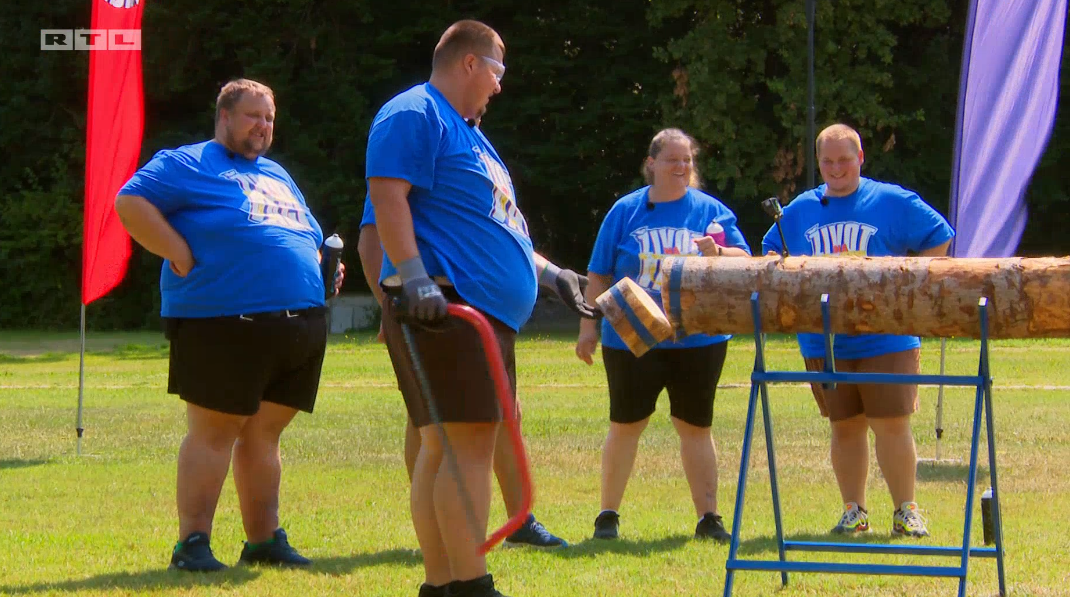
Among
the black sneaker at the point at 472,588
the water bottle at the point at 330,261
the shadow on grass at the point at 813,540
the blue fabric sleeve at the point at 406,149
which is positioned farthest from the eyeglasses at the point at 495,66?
the shadow on grass at the point at 813,540

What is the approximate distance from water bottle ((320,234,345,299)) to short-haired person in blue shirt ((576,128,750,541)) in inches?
46.3

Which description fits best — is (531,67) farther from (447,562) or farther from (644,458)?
(447,562)

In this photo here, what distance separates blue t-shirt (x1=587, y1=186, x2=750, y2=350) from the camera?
20.3 feet

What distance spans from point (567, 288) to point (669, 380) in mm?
1528

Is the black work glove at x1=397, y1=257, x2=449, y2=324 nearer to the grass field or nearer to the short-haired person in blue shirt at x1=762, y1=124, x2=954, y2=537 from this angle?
the grass field

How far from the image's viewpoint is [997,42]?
23.6ft

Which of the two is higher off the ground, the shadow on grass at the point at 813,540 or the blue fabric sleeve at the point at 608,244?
the blue fabric sleeve at the point at 608,244

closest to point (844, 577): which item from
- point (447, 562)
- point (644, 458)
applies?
point (447, 562)

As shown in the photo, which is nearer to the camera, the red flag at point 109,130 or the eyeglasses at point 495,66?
the eyeglasses at point 495,66

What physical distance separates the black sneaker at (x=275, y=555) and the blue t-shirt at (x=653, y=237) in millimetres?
1703

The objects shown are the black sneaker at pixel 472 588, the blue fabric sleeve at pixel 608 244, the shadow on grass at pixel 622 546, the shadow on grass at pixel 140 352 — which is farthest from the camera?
the shadow on grass at pixel 140 352

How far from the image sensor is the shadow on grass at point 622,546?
227 inches

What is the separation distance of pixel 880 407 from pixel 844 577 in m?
1.13

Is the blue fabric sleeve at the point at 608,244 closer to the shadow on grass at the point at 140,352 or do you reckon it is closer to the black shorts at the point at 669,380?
the black shorts at the point at 669,380
